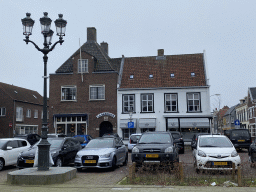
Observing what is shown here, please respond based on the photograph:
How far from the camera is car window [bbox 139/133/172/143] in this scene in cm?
1311

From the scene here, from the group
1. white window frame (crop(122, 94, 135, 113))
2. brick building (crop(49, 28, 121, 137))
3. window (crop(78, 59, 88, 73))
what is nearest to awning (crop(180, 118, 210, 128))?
white window frame (crop(122, 94, 135, 113))

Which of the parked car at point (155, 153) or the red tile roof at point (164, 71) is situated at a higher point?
the red tile roof at point (164, 71)

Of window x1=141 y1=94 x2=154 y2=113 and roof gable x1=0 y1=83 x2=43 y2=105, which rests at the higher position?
roof gable x1=0 y1=83 x2=43 y2=105

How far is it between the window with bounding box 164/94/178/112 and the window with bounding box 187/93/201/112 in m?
1.43

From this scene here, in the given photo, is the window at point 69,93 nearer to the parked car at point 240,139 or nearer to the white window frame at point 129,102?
the white window frame at point 129,102

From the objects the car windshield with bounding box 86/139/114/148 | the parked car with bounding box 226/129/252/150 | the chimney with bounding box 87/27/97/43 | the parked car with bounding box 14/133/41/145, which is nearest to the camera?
the car windshield with bounding box 86/139/114/148

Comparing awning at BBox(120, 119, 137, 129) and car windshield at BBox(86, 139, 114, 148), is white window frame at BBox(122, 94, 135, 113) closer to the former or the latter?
awning at BBox(120, 119, 137, 129)

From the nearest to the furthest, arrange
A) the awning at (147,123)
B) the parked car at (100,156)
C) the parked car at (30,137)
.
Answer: the parked car at (100,156) < the parked car at (30,137) < the awning at (147,123)

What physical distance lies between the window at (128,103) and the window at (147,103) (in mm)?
1129

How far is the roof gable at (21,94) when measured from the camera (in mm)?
47506

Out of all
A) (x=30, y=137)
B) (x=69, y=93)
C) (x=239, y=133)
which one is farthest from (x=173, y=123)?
(x=30, y=137)

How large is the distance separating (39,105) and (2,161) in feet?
135


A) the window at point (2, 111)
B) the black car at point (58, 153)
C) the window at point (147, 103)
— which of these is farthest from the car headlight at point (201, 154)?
the window at point (2, 111)

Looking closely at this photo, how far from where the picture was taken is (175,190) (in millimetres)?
8641
